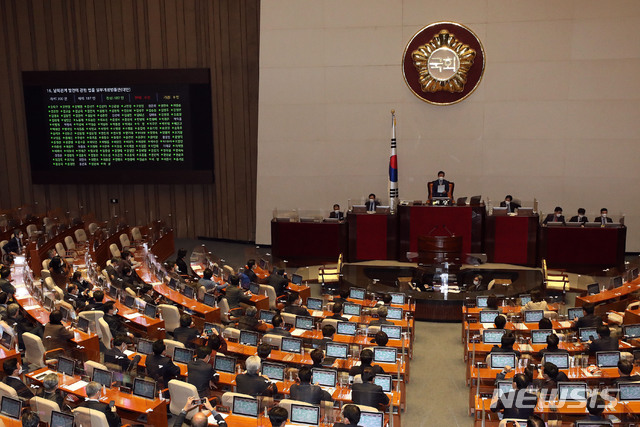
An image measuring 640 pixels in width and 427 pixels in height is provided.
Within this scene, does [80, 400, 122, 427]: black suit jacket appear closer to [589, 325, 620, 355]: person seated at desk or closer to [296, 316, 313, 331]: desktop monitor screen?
[296, 316, 313, 331]: desktop monitor screen

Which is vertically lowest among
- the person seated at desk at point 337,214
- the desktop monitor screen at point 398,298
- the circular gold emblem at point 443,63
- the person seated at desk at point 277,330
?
the desktop monitor screen at point 398,298

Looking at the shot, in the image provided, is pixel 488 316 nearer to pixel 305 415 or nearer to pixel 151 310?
pixel 305 415

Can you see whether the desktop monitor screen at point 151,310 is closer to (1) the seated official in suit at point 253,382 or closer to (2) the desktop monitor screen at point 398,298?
(1) the seated official in suit at point 253,382

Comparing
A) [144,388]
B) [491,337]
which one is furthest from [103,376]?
[491,337]

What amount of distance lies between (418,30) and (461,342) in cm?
881

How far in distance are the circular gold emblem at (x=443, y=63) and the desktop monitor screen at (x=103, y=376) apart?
38.7 feet

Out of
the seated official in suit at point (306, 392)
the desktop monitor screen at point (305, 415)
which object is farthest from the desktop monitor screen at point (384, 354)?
the desktop monitor screen at point (305, 415)

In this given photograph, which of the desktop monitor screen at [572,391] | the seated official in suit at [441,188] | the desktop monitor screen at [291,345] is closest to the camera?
the desktop monitor screen at [572,391]

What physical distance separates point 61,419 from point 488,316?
21.9 ft

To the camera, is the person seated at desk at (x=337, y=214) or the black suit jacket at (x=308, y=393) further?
the person seated at desk at (x=337, y=214)

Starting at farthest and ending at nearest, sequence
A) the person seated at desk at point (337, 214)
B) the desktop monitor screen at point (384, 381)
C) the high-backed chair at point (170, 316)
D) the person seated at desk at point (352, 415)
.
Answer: the person seated at desk at point (337, 214) → the high-backed chair at point (170, 316) → the desktop monitor screen at point (384, 381) → the person seated at desk at point (352, 415)

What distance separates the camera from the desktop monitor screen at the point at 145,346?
28.9 feet

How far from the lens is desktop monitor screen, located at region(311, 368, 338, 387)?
785cm

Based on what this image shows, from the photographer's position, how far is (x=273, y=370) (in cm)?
814
